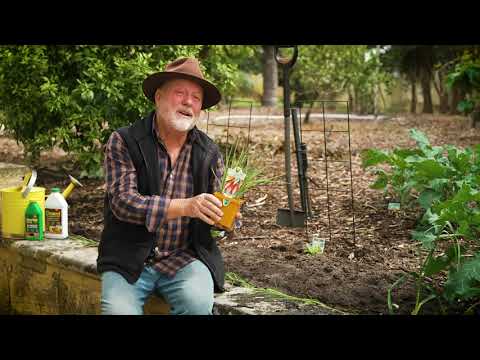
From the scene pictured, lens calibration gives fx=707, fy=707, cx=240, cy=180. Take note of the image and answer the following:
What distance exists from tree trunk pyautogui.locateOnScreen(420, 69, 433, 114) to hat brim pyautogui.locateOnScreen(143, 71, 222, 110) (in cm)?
1566

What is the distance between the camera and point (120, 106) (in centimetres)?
609

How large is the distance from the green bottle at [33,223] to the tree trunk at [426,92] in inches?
600

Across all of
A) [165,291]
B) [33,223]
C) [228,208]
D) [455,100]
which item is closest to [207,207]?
[228,208]

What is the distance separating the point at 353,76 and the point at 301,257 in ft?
33.9

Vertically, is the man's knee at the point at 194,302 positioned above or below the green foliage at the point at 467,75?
below

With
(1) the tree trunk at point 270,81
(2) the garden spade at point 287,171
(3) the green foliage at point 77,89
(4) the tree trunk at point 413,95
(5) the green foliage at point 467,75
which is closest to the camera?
(2) the garden spade at point 287,171

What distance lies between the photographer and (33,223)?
4.32 meters

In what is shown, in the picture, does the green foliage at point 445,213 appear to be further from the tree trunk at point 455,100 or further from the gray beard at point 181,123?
the tree trunk at point 455,100

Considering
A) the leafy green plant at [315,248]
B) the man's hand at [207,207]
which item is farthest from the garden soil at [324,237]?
the man's hand at [207,207]

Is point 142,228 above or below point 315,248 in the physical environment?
above

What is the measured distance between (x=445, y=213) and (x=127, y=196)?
1.42 m

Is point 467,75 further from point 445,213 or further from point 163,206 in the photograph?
point 163,206

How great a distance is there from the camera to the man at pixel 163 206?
3.05 metres

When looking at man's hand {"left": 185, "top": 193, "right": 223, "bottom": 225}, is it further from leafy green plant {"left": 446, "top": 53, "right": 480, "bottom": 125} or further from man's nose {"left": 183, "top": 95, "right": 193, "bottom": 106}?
leafy green plant {"left": 446, "top": 53, "right": 480, "bottom": 125}
